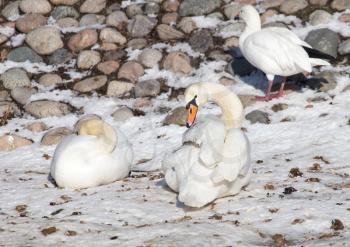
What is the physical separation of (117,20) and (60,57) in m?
1.58

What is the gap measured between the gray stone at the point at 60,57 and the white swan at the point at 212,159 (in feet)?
20.8

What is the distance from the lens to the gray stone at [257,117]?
35.7 ft

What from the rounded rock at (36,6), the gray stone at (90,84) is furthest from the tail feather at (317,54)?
the rounded rock at (36,6)

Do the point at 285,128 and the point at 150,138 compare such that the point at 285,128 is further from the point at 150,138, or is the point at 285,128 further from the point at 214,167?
the point at 214,167

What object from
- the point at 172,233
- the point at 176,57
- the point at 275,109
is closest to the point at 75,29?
the point at 176,57

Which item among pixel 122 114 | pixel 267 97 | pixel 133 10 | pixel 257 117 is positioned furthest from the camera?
pixel 133 10

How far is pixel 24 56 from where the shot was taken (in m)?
13.6

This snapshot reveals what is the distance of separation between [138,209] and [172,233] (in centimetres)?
97

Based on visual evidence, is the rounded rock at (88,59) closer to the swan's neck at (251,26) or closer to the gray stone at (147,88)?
the gray stone at (147,88)

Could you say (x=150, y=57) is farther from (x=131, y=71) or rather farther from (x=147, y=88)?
(x=147, y=88)

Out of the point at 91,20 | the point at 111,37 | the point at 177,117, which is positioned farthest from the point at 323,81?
the point at 91,20

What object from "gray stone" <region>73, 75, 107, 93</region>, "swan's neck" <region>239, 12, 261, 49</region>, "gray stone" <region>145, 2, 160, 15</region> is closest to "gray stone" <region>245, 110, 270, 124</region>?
"swan's neck" <region>239, 12, 261, 49</region>

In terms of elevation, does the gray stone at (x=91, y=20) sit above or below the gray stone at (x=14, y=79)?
above

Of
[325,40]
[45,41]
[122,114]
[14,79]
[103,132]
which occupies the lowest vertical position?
[122,114]
